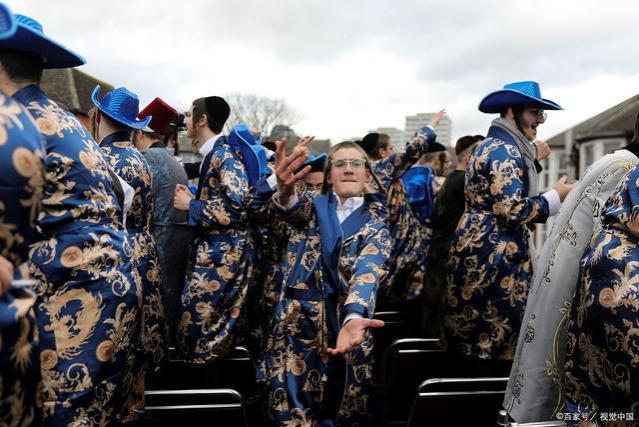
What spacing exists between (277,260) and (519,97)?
2.16m

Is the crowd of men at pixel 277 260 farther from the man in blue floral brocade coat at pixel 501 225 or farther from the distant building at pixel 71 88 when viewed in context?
the distant building at pixel 71 88

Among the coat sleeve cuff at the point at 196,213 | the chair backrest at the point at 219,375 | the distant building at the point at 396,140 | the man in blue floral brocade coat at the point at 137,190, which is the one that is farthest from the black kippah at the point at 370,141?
the man in blue floral brocade coat at the point at 137,190

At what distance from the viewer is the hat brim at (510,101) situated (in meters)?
4.28

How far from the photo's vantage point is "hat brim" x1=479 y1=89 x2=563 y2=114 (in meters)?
4.28

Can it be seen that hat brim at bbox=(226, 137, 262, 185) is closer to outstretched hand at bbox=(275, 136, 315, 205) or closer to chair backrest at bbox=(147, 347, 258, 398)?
chair backrest at bbox=(147, 347, 258, 398)

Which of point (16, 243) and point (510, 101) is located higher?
point (510, 101)

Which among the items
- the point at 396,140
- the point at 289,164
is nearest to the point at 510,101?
the point at 289,164

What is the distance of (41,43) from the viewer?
2.18 meters

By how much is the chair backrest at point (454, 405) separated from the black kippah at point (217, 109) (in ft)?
8.87

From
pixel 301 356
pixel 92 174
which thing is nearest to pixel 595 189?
pixel 301 356

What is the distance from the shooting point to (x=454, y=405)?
3506 millimetres

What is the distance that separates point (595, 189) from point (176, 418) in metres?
2.51

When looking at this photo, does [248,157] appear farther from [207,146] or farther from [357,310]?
[357,310]

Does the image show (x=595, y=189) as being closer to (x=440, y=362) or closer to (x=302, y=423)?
(x=302, y=423)
